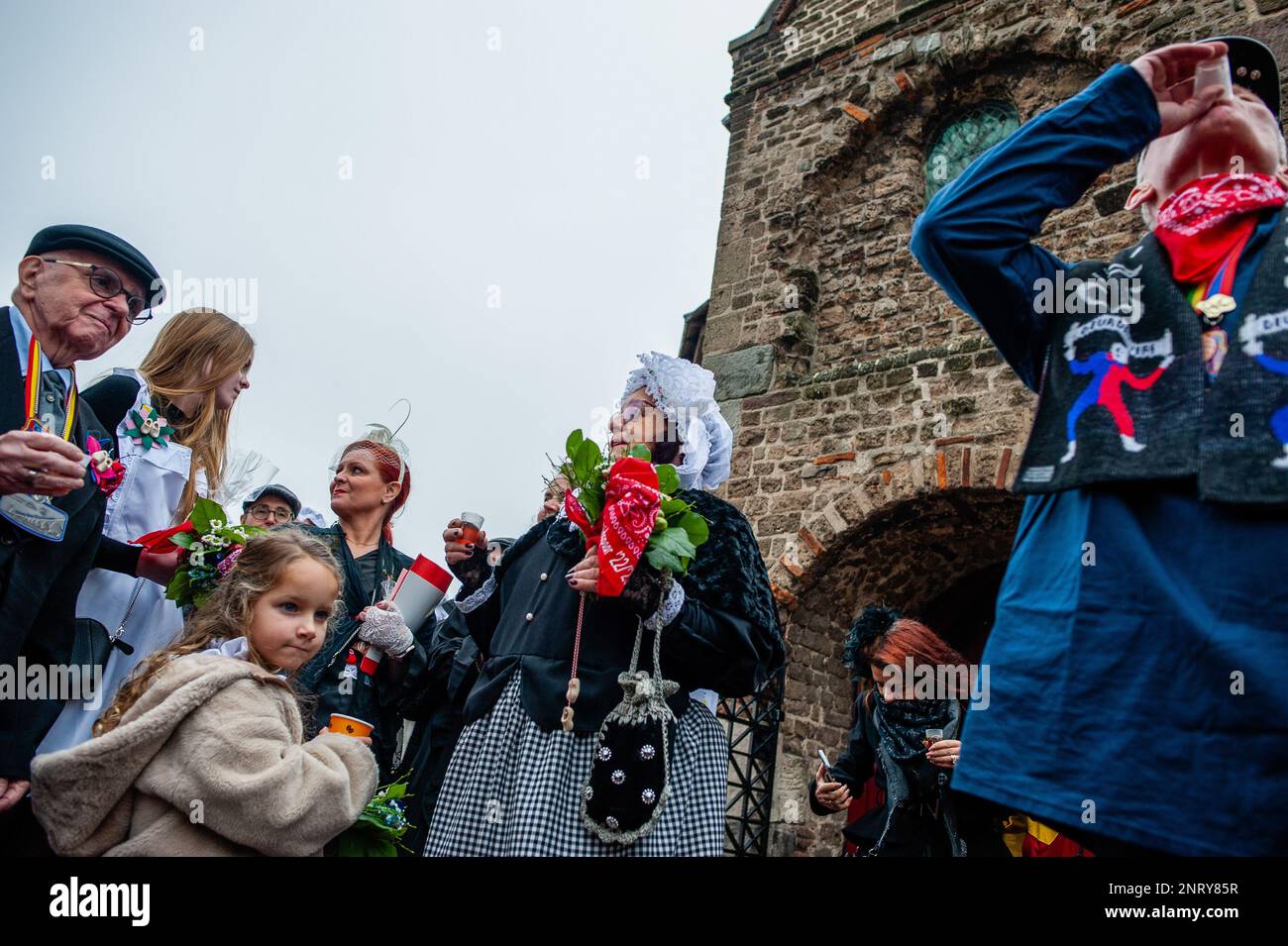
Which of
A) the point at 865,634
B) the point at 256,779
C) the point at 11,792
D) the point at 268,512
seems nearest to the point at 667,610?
→ the point at 256,779

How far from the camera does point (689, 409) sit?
9.18 ft

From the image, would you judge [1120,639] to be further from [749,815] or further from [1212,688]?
[749,815]

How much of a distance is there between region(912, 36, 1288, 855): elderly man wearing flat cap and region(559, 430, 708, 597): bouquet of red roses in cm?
82

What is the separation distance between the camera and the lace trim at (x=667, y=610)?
2.23 m

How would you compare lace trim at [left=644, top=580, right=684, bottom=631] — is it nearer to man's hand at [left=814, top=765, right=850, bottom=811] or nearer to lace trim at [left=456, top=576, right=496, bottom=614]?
lace trim at [left=456, top=576, right=496, bottom=614]

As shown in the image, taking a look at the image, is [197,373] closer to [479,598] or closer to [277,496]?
[479,598]

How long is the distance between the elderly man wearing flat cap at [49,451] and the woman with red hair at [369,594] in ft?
2.36

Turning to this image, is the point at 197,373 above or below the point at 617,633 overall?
above

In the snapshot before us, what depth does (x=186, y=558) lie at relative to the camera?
2.49m

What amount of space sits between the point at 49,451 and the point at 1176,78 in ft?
8.13

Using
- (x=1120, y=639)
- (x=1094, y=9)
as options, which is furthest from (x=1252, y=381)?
(x=1094, y=9)

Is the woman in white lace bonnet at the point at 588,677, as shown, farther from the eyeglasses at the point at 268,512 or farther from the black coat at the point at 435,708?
the eyeglasses at the point at 268,512

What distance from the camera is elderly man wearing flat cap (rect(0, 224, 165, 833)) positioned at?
202 cm

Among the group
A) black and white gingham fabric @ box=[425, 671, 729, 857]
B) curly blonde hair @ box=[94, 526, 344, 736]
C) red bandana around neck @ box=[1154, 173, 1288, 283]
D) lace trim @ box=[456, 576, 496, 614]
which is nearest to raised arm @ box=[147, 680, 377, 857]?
curly blonde hair @ box=[94, 526, 344, 736]
